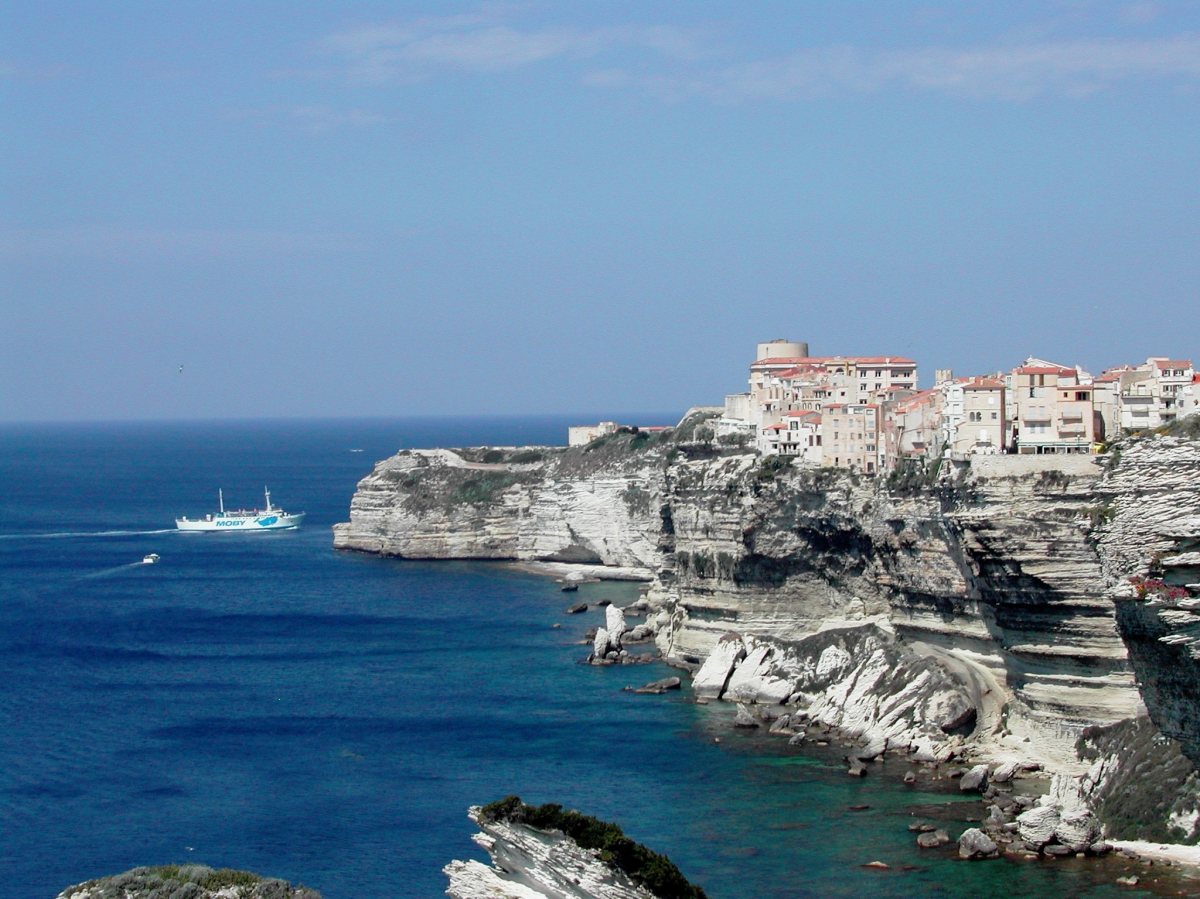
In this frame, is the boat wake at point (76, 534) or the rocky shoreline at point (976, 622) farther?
the boat wake at point (76, 534)

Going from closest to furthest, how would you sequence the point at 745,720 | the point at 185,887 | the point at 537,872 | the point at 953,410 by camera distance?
the point at 185,887 → the point at 537,872 → the point at 745,720 → the point at 953,410

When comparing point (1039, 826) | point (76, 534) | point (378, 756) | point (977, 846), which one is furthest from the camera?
point (76, 534)

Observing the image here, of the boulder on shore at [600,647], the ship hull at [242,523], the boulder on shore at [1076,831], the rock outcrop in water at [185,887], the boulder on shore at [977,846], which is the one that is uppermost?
the ship hull at [242,523]

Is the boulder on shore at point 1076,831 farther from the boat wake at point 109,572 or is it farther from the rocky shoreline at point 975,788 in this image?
the boat wake at point 109,572

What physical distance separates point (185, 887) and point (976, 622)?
33.1 metres

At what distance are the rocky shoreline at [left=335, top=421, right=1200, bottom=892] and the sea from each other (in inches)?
102

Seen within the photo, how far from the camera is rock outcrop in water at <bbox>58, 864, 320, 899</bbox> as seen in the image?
26.5m

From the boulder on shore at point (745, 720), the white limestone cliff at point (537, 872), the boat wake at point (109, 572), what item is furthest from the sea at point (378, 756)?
the white limestone cliff at point (537, 872)

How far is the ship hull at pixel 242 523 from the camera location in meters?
126

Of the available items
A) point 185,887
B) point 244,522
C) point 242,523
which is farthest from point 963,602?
point 242,523

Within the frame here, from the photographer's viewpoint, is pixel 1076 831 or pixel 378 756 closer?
pixel 1076 831

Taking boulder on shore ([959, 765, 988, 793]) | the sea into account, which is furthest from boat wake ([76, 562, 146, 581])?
boulder on shore ([959, 765, 988, 793])

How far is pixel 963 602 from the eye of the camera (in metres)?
52.1

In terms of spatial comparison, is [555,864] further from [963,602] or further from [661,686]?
[661,686]
